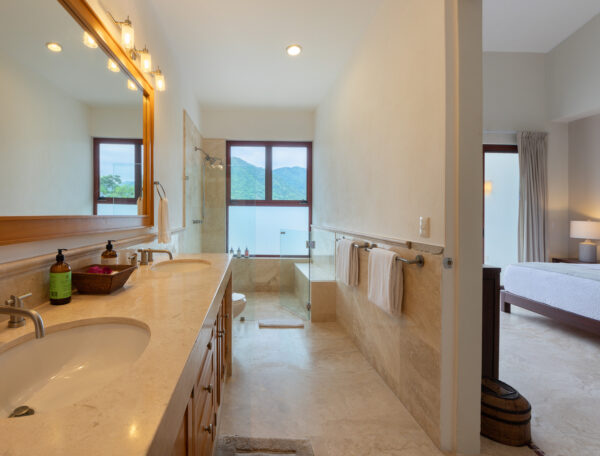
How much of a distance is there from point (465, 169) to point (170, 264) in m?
1.75

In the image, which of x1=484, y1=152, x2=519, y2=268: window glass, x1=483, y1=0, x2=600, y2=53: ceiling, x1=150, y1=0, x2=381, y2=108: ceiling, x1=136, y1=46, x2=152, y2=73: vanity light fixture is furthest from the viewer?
x1=484, y1=152, x2=519, y2=268: window glass

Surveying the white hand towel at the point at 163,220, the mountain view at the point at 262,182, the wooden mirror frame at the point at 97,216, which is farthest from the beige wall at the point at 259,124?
the white hand towel at the point at 163,220

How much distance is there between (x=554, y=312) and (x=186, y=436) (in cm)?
353

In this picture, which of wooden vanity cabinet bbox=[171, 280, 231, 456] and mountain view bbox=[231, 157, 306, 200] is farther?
mountain view bbox=[231, 157, 306, 200]

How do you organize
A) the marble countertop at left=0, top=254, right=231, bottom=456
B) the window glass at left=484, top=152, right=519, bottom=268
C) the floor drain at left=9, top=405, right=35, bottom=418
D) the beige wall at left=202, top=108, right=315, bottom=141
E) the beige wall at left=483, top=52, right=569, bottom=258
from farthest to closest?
the window glass at left=484, top=152, right=519, bottom=268, the beige wall at left=202, top=108, right=315, bottom=141, the beige wall at left=483, top=52, right=569, bottom=258, the floor drain at left=9, top=405, right=35, bottom=418, the marble countertop at left=0, top=254, right=231, bottom=456

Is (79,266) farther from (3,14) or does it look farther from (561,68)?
(561,68)

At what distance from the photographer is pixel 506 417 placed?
155cm

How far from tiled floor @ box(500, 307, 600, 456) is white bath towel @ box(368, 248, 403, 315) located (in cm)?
93

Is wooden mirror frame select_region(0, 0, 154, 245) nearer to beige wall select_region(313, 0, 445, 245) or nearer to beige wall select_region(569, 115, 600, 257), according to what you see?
beige wall select_region(313, 0, 445, 245)

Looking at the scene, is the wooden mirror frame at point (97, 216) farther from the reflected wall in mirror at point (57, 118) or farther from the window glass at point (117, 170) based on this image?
the window glass at point (117, 170)

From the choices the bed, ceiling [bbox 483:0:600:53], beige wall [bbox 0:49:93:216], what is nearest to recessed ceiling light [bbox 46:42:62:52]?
beige wall [bbox 0:49:93:216]

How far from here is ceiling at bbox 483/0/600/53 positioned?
10.3 feet

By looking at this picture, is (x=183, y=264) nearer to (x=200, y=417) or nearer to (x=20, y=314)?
(x=200, y=417)

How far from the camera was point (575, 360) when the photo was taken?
2490 millimetres
